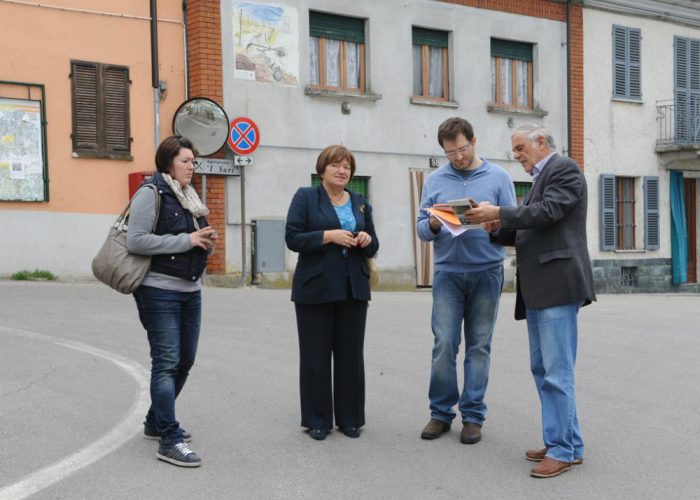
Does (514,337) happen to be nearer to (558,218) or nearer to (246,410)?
(246,410)

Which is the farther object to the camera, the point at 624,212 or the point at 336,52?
the point at 624,212

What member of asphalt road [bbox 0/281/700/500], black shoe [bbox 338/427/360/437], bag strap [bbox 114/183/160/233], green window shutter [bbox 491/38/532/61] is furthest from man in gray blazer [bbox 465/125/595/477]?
green window shutter [bbox 491/38/532/61]

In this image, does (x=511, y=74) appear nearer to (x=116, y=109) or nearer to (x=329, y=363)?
(x=116, y=109)

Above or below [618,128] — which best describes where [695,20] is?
above

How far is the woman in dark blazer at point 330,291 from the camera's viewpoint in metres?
5.98

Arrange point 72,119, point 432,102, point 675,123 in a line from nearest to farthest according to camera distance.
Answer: point 72,119 → point 432,102 → point 675,123

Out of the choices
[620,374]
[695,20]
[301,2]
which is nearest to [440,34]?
[301,2]

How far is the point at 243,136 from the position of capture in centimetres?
1673

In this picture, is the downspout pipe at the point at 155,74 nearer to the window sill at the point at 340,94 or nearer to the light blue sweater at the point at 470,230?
the window sill at the point at 340,94

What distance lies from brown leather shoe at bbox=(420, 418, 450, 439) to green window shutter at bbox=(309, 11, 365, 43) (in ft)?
44.3

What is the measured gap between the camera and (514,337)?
10.9 meters

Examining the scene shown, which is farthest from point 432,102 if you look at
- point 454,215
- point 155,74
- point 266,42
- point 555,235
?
point 555,235

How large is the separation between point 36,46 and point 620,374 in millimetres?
11365

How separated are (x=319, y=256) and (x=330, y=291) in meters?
0.24
